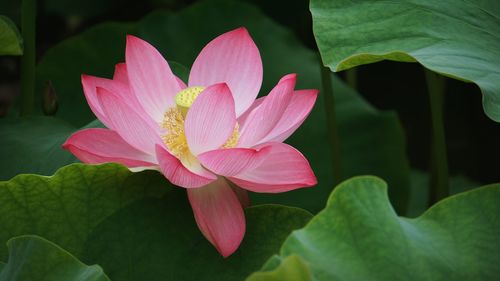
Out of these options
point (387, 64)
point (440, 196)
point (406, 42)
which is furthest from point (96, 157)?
point (387, 64)

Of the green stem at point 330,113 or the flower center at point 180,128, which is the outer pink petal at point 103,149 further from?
the green stem at point 330,113

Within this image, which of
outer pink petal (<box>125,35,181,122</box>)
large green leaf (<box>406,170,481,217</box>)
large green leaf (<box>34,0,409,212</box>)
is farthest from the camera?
large green leaf (<box>406,170,481,217</box>)

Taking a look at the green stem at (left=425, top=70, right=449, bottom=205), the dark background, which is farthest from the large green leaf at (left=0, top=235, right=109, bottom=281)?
the dark background

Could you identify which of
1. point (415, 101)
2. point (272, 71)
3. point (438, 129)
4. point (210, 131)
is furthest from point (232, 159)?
point (415, 101)

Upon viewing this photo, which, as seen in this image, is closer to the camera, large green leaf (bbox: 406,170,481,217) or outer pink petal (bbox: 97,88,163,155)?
outer pink petal (bbox: 97,88,163,155)

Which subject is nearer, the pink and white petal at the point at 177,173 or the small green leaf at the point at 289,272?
the small green leaf at the point at 289,272

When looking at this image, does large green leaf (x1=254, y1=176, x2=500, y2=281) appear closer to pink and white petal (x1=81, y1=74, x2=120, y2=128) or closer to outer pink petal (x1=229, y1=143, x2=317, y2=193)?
outer pink petal (x1=229, y1=143, x2=317, y2=193)

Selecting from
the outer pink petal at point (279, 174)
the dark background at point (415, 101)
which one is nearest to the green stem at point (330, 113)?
the outer pink petal at point (279, 174)

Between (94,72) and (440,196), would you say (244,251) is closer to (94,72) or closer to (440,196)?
(440,196)
